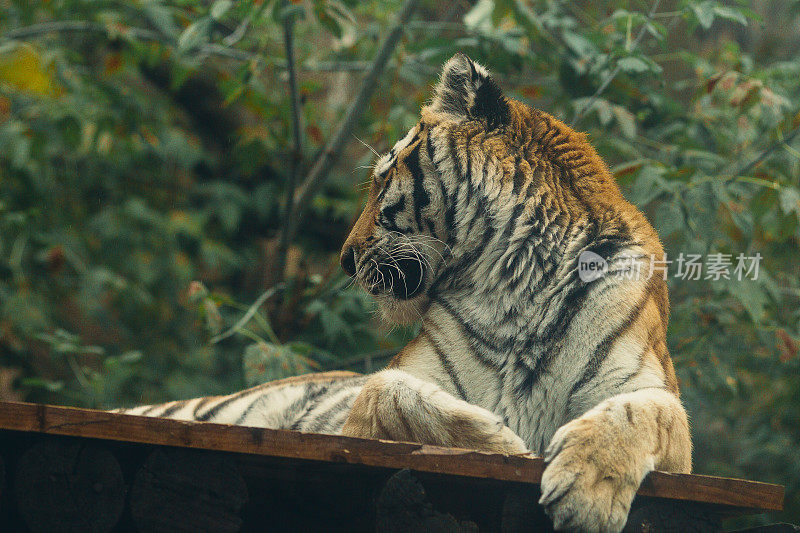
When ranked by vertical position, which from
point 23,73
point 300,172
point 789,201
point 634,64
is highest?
point 634,64

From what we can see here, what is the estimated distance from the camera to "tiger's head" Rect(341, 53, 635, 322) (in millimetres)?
2201

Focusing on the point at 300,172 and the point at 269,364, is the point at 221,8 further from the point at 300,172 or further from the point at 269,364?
the point at 300,172

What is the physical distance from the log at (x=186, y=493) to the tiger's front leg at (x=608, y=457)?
68 centimetres

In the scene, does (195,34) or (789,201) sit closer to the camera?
(789,201)

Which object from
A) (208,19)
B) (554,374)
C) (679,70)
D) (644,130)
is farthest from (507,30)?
(679,70)

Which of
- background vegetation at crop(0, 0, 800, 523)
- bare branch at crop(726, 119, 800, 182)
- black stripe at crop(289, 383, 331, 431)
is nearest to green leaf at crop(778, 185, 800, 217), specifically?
background vegetation at crop(0, 0, 800, 523)

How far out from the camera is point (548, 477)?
1.62 m

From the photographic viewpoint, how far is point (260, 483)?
1807 millimetres

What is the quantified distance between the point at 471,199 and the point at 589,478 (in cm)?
93


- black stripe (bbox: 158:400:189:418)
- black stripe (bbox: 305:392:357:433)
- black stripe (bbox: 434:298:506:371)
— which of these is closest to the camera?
black stripe (bbox: 434:298:506:371)

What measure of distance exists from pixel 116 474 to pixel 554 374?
1.08m

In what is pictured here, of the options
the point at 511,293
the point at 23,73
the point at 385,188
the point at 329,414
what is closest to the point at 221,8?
the point at 23,73

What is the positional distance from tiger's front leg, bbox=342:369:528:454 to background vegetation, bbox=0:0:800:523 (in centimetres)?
131

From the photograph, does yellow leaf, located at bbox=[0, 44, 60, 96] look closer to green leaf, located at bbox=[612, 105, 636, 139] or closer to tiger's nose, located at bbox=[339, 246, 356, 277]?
tiger's nose, located at bbox=[339, 246, 356, 277]
